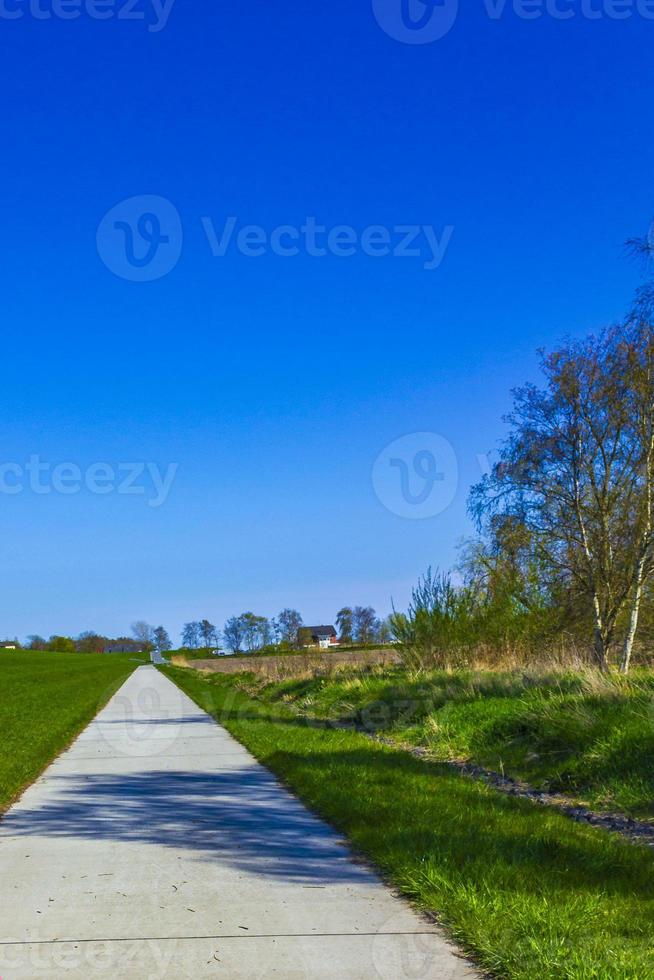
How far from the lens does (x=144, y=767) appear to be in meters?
→ 12.7

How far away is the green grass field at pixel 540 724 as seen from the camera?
9.94 meters

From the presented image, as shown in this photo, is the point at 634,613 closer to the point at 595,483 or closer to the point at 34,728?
the point at 595,483

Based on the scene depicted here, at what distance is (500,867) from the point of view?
626cm

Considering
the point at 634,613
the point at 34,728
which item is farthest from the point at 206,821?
the point at 634,613

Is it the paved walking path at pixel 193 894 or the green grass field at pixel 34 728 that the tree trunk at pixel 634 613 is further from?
the paved walking path at pixel 193 894

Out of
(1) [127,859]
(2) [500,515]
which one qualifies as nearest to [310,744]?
(1) [127,859]

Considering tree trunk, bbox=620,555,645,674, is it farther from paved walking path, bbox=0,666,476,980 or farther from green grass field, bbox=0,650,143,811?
paved walking path, bbox=0,666,476,980

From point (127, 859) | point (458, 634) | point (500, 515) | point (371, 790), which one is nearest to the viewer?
point (127, 859)

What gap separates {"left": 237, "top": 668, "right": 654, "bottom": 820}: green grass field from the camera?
391 inches

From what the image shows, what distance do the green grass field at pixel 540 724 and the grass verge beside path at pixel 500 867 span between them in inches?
42.8

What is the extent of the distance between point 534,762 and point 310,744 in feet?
12.2

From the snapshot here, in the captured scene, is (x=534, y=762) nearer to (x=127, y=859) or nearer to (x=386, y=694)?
(x=127, y=859)

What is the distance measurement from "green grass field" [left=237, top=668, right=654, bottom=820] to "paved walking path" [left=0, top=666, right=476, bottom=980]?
3082 millimetres

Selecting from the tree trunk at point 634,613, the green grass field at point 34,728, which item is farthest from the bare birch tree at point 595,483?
the green grass field at point 34,728
